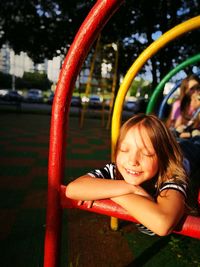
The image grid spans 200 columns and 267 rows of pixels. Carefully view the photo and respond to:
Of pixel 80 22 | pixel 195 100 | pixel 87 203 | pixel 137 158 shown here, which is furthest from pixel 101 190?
pixel 80 22

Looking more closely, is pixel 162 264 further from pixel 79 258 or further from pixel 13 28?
pixel 13 28

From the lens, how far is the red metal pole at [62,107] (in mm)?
754

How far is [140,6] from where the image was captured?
40.2 ft

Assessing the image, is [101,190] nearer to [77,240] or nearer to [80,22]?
[77,240]

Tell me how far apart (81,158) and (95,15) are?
3.33 m

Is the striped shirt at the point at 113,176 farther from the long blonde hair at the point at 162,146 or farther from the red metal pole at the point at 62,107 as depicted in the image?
the red metal pole at the point at 62,107

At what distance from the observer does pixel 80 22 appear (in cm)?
1318

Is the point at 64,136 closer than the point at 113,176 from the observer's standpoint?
Yes

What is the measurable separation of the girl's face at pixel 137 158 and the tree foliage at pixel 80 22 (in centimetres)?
1126

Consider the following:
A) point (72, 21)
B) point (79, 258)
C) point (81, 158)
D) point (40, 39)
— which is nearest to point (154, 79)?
point (72, 21)

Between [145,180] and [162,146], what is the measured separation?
0.42 ft

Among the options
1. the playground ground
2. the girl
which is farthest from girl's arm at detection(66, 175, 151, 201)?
the playground ground

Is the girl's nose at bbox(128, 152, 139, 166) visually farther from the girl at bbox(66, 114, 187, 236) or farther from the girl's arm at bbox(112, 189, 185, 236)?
the girl's arm at bbox(112, 189, 185, 236)

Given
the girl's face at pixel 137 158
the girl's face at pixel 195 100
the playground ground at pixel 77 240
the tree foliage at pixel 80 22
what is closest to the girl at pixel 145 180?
the girl's face at pixel 137 158
